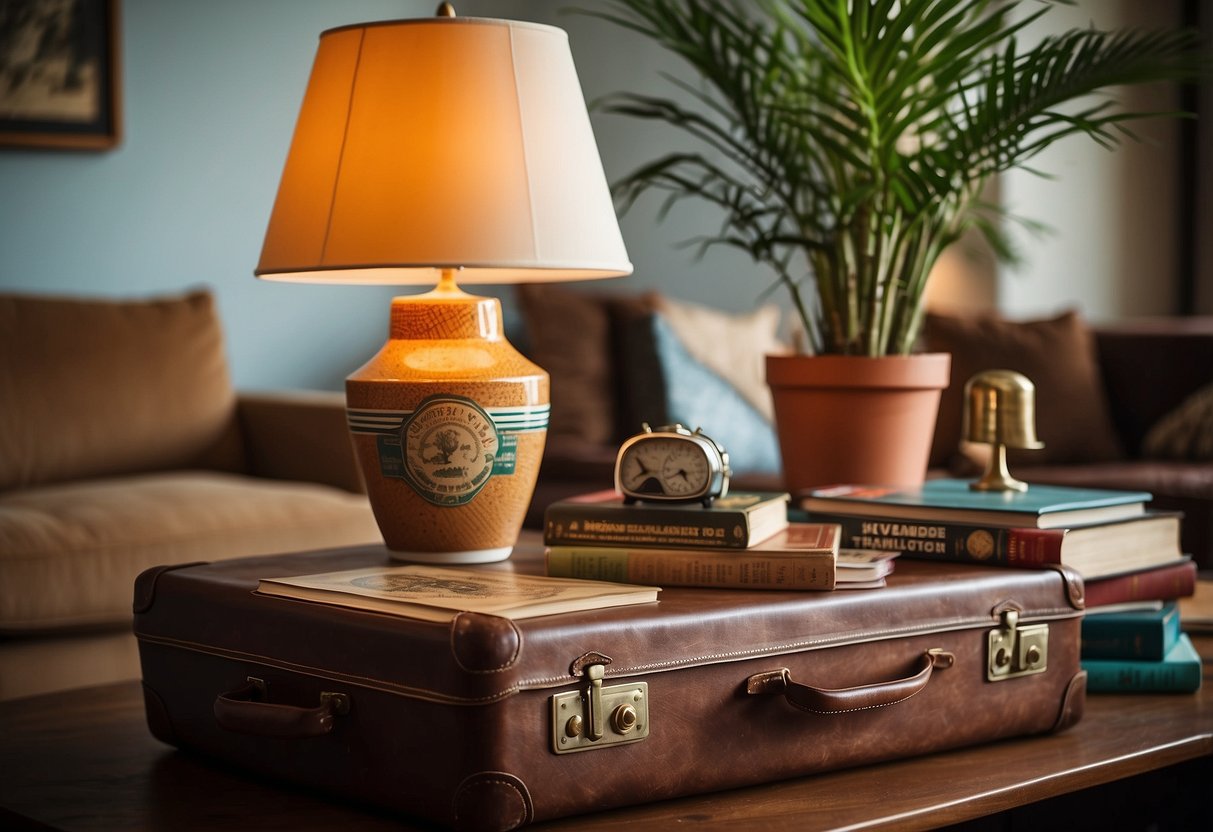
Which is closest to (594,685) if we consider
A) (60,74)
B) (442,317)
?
(442,317)

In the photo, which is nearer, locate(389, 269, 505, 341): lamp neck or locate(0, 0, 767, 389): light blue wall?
locate(389, 269, 505, 341): lamp neck

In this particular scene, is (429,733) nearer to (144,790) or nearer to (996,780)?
(144,790)

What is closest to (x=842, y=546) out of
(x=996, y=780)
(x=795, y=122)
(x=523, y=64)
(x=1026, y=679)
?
(x=1026, y=679)

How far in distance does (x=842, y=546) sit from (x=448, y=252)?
0.48 m

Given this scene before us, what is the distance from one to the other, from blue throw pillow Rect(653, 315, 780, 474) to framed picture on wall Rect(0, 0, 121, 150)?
1489 mm

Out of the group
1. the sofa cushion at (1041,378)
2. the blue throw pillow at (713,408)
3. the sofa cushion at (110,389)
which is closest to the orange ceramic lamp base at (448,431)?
the sofa cushion at (110,389)

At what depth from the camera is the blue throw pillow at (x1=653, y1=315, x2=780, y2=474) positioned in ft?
11.3

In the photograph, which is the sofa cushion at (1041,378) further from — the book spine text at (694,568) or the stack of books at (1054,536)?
the book spine text at (694,568)

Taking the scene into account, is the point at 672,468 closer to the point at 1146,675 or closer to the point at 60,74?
the point at 1146,675

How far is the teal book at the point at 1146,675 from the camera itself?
4.40ft

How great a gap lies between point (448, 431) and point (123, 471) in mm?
2088

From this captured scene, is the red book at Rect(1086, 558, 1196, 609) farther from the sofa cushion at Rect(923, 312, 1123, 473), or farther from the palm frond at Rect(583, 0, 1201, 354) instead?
the sofa cushion at Rect(923, 312, 1123, 473)

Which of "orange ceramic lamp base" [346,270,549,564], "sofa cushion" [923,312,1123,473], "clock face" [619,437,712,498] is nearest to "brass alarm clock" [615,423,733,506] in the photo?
"clock face" [619,437,712,498]

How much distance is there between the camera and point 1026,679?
47.8 inches
